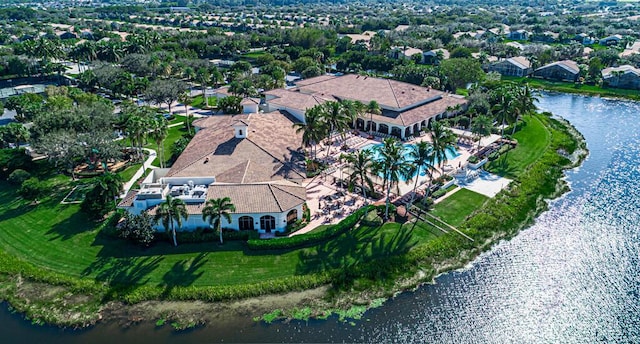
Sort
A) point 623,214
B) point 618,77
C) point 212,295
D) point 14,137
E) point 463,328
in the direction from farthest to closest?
point 618,77 < point 14,137 < point 623,214 < point 212,295 < point 463,328

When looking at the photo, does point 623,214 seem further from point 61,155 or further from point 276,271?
point 61,155

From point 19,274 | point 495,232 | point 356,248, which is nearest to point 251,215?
point 356,248

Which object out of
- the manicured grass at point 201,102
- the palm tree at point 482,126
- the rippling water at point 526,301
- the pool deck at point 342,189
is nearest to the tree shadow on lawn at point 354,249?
the pool deck at point 342,189

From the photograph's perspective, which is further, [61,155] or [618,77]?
[618,77]

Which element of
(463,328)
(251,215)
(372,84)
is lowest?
(463,328)

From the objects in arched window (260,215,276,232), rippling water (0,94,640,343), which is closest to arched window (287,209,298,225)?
arched window (260,215,276,232)

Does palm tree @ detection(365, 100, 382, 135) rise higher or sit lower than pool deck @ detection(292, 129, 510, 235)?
higher

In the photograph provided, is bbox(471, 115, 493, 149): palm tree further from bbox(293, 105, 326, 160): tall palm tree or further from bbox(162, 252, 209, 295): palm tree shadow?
bbox(162, 252, 209, 295): palm tree shadow
